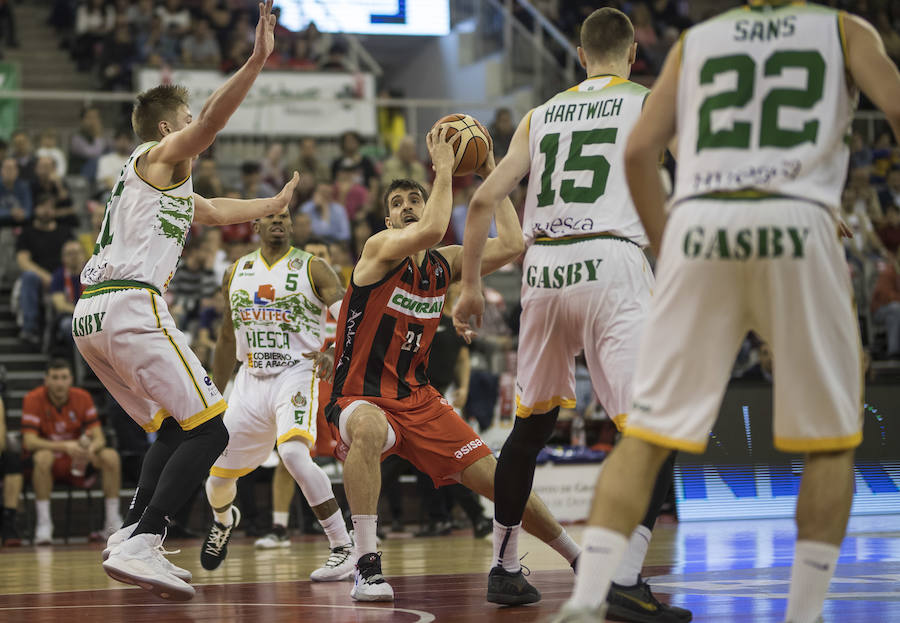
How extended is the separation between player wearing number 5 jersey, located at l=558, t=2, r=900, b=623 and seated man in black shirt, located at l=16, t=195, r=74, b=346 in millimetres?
11224

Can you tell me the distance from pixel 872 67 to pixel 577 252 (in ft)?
5.68

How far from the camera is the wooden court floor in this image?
5051 mm

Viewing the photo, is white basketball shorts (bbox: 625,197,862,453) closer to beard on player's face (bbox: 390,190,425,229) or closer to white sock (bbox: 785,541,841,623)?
white sock (bbox: 785,541,841,623)

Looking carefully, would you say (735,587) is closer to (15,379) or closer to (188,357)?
(188,357)

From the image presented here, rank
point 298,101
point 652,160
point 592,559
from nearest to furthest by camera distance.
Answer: point 592,559, point 652,160, point 298,101

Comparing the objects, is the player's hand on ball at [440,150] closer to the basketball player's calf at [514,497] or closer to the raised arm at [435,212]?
the raised arm at [435,212]

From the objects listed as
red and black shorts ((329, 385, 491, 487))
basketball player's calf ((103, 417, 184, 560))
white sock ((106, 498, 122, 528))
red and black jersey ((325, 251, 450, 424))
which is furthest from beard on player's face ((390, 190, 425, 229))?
white sock ((106, 498, 122, 528))

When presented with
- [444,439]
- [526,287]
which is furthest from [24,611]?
[526,287]

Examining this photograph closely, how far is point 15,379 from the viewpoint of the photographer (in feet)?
43.9

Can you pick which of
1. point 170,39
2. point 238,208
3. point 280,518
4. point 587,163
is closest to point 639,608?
point 587,163

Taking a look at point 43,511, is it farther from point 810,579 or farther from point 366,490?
point 810,579

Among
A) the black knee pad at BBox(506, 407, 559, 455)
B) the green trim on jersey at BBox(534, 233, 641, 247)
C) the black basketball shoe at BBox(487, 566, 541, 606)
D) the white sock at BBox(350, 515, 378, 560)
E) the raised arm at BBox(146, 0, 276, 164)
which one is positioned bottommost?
the black basketball shoe at BBox(487, 566, 541, 606)

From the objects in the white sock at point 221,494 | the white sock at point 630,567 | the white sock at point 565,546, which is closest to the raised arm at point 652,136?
the white sock at point 630,567

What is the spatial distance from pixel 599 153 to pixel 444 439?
1.72 meters
